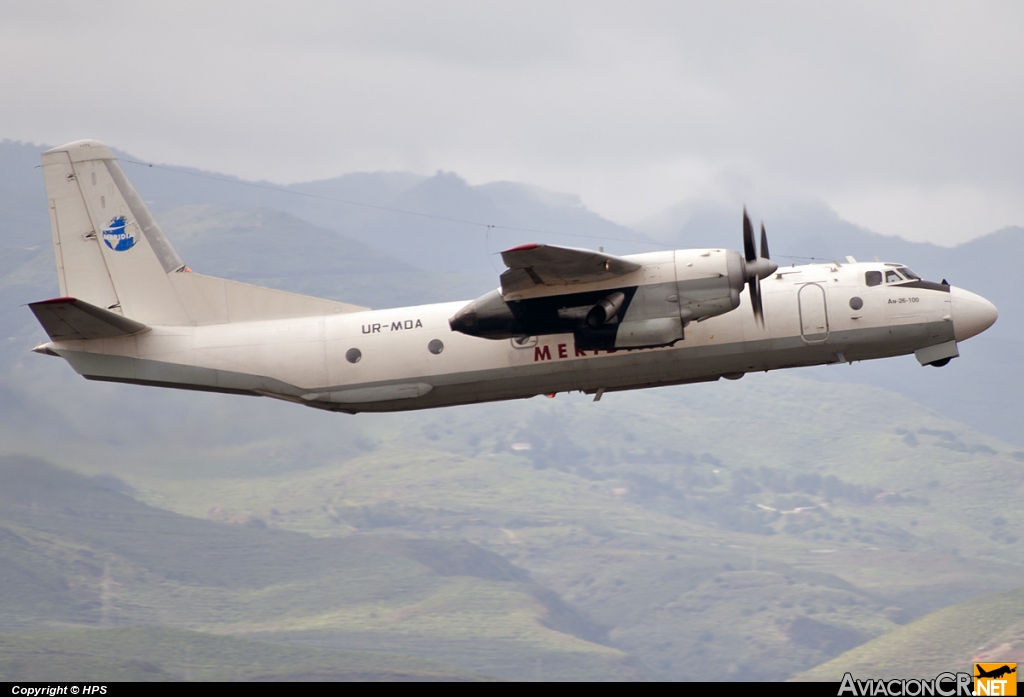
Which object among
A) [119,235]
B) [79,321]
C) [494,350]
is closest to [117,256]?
[119,235]

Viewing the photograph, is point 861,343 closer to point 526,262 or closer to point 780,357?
point 780,357

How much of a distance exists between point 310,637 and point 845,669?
273 ft

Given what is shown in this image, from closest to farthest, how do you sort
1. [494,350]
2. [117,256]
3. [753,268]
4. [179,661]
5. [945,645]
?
1. [753,268]
2. [494,350]
3. [117,256]
4. [179,661]
5. [945,645]

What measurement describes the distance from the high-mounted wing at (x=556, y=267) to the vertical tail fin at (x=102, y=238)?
10577 millimetres

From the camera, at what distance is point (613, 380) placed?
31188 mm

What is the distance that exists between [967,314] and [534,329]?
35.8 ft

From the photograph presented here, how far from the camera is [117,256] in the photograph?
3450cm

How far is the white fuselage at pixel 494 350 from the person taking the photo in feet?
101

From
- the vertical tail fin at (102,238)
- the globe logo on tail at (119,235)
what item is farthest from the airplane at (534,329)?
the globe logo on tail at (119,235)

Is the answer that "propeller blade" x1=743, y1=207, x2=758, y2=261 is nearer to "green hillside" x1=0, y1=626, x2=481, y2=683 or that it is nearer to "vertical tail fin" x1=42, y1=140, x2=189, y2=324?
"vertical tail fin" x1=42, y1=140, x2=189, y2=324

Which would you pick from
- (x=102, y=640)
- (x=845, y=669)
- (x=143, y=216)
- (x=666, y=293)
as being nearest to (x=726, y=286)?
(x=666, y=293)

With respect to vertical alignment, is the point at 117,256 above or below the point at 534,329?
above

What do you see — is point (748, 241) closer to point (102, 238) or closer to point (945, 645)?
point (102, 238)

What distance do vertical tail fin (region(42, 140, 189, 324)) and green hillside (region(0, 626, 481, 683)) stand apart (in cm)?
13043
